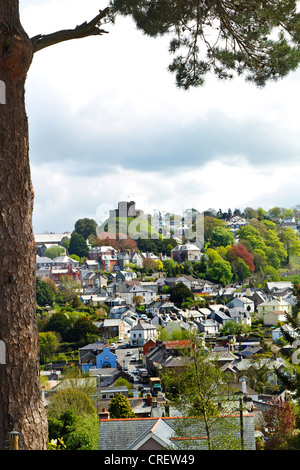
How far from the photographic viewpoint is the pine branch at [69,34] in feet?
11.2

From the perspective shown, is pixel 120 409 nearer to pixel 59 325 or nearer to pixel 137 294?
pixel 59 325

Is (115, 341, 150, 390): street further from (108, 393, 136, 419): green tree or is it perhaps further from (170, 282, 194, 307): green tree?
(170, 282, 194, 307): green tree

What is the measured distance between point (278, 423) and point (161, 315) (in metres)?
26.4

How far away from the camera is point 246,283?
→ 2405 inches

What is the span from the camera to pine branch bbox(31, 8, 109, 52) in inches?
134

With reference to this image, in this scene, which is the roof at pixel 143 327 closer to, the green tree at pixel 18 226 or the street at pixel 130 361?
the street at pixel 130 361

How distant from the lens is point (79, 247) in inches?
2800

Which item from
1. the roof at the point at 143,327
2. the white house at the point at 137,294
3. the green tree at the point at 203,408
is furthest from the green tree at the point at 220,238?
the green tree at the point at 203,408

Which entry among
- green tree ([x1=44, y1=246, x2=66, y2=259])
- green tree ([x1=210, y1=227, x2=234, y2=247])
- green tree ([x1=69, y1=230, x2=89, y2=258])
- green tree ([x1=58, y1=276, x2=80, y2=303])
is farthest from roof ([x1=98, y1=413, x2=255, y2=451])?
green tree ([x1=44, y1=246, x2=66, y2=259])

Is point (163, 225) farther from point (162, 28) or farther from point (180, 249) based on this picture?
point (162, 28)

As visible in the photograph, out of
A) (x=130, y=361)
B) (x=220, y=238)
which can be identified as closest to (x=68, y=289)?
(x=130, y=361)

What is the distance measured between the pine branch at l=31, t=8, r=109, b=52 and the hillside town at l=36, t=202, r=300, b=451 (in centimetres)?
548

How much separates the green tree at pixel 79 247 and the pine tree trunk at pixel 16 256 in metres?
67.5
